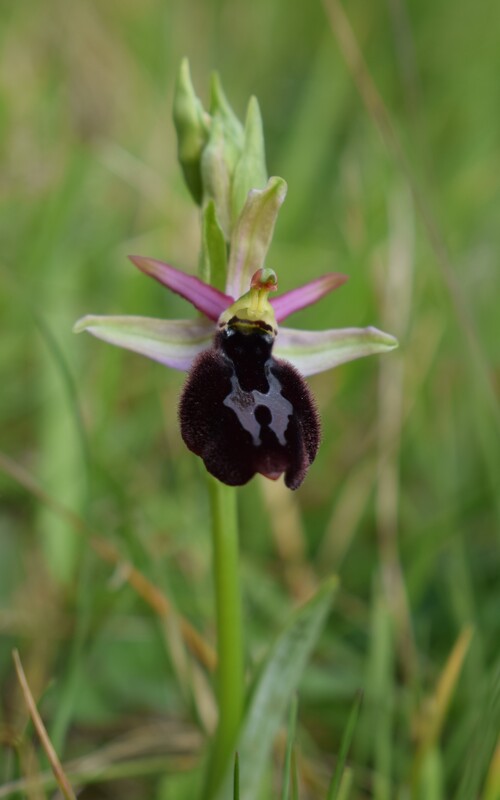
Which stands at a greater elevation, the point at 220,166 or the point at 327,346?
the point at 220,166

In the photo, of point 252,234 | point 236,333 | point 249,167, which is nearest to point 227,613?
point 236,333

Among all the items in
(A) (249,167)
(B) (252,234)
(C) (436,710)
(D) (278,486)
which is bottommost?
(C) (436,710)

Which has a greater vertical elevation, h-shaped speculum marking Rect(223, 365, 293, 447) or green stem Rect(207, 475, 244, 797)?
h-shaped speculum marking Rect(223, 365, 293, 447)

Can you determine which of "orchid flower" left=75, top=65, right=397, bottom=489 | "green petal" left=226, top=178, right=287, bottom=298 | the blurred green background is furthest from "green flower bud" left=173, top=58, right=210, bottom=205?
the blurred green background

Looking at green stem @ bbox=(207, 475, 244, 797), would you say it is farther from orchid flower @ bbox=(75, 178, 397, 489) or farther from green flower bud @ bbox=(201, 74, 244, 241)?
green flower bud @ bbox=(201, 74, 244, 241)

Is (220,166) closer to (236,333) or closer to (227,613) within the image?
(236,333)

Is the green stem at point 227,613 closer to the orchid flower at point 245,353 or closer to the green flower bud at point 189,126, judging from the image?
the orchid flower at point 245,353
